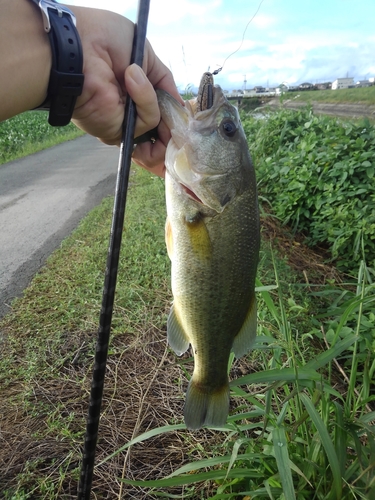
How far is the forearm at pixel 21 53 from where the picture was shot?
1368mm

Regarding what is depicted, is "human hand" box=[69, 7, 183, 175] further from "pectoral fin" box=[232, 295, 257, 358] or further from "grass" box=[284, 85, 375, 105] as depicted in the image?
"grass" box=[284, 85, 375, 105]

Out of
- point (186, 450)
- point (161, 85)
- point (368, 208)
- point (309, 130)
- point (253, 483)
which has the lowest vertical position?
point (186, 450)

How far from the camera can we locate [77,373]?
283 cm

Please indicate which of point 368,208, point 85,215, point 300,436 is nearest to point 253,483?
point 300,436

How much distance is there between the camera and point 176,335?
1.78 meters

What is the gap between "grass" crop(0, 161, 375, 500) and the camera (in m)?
1.78

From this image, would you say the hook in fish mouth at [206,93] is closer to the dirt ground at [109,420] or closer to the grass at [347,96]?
the dirt ground at [109,420]

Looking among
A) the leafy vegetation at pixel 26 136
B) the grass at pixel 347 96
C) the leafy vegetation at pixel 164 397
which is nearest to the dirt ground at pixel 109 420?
the leafy vegetation at pixel 164 397

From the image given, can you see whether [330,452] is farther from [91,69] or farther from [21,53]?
[21,53]

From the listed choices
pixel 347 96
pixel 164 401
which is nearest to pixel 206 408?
pixel 164 401

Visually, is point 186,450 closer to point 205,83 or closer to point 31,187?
point 205,83

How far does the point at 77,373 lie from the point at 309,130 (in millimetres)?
5023

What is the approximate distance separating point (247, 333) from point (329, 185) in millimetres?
3800

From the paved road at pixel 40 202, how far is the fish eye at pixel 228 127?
9.34 feet
